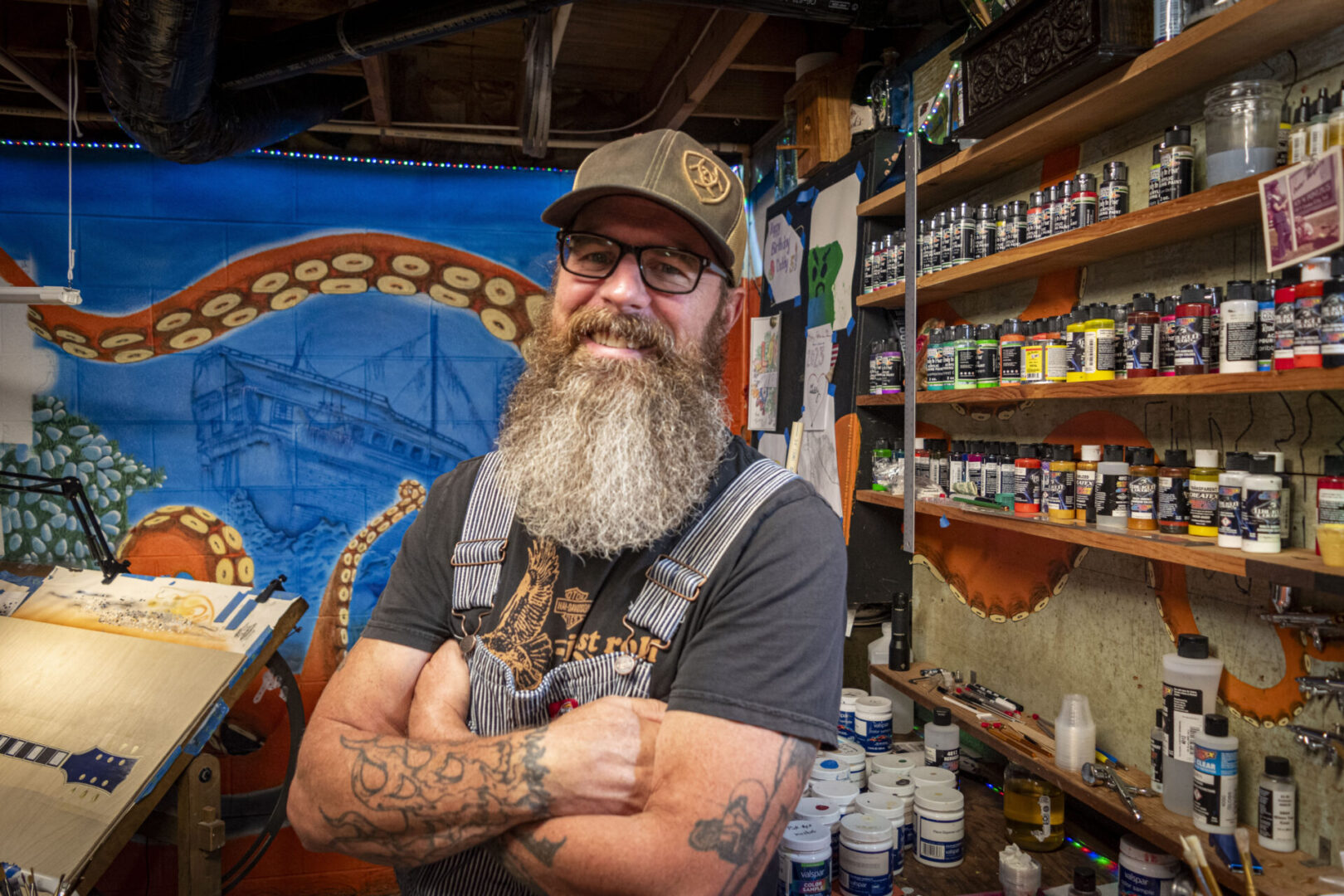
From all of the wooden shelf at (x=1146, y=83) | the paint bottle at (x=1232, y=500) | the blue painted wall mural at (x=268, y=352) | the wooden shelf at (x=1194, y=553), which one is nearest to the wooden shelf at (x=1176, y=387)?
the paint bottle at (x=1232, y=500)

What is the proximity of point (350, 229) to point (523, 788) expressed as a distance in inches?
132

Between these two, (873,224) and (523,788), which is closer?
(523,788)

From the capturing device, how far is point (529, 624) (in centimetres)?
113

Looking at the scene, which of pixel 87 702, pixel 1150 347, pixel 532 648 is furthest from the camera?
pixel 87 702

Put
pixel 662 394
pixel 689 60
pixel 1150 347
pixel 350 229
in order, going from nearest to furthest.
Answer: pixel 662 394
pixel 1150 347
pixel 689 60
pixel 350 229

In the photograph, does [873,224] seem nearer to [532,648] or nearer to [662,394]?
[662,394]

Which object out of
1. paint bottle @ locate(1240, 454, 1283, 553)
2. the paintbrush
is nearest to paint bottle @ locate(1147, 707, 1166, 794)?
the paintbrush

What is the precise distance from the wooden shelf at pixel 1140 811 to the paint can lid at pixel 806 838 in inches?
19.9

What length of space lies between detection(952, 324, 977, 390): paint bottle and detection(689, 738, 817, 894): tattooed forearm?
1401 millimetres

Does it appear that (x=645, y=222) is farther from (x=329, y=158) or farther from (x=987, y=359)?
(x=329, y=158)

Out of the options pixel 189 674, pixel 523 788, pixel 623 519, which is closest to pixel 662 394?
pixel 623 519

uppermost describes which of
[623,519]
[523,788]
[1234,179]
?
[1234,179]

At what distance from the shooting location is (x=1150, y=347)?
1.60m

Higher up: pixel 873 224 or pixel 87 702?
pixel 873 224
